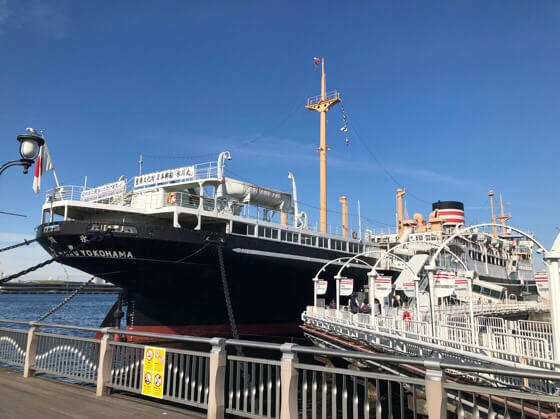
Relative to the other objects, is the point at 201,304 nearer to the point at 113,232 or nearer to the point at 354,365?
the point at 113,232

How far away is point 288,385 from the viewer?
567 centimetres

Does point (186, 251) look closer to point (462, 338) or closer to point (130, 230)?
point (130, 230)

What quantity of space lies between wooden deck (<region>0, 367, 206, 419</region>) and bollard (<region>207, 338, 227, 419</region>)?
312 millimetres

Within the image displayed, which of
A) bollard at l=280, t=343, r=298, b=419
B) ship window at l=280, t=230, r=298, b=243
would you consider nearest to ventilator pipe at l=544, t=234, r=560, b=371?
bollard at l=280, t=343, r=298, b=419

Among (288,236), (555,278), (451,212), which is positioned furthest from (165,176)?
(451,212)

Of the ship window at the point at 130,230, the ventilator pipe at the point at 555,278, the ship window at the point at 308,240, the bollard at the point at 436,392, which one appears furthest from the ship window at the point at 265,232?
the bollard at the point at 436,392

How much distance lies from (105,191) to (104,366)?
2081 centimetres

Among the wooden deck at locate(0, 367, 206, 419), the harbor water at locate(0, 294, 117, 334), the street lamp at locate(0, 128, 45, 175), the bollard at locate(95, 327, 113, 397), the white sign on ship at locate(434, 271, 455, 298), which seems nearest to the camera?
the wooden deck at locate(0, 367, 206, 419)

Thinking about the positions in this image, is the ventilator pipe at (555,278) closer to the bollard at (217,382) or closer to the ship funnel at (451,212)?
the bollard at (217,382)

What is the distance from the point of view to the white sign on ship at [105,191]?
26164mm

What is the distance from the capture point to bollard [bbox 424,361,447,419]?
457 cm

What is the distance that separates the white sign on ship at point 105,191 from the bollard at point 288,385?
23144 millimetres

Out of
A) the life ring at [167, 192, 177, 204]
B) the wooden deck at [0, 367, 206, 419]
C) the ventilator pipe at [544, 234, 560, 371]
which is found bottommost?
the wooden deck at [0, 367, 206, 419]

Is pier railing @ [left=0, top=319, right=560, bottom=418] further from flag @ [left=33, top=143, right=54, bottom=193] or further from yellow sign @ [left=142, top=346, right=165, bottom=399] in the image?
flag @ [left=33, top=143, right=54, bottom=193]
